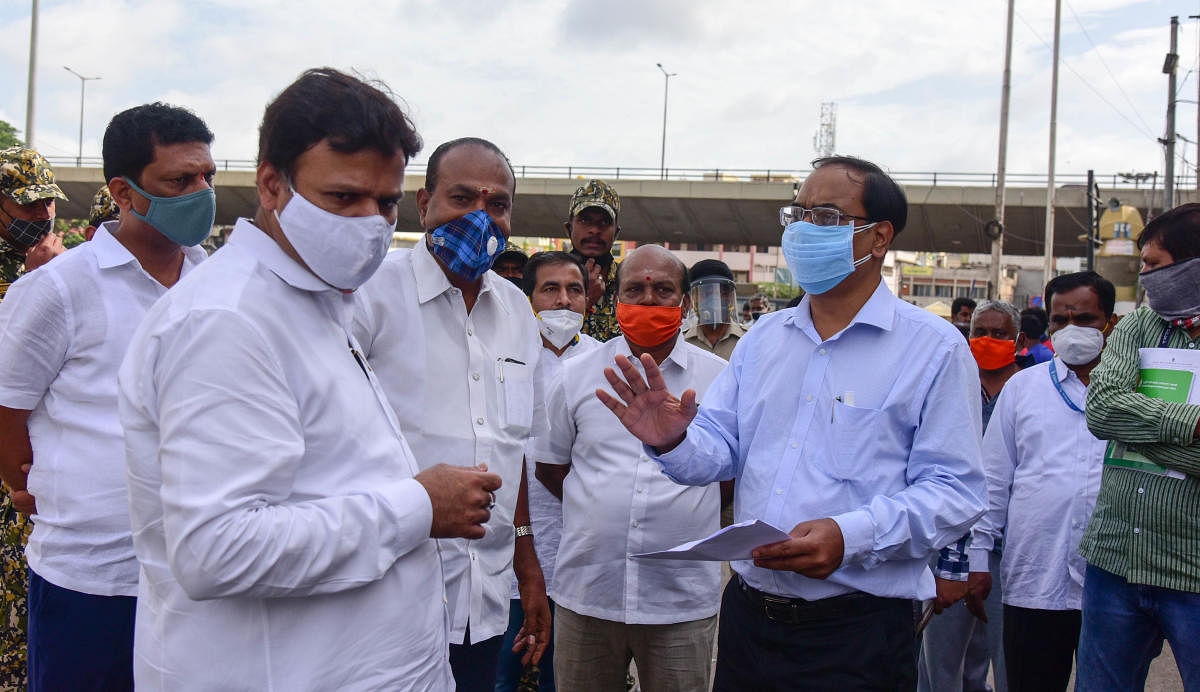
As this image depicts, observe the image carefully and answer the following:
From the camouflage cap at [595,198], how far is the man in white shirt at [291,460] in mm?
3331

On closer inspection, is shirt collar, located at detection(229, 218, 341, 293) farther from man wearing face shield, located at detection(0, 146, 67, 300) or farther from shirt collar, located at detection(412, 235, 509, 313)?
man wearing face shield, located at detection(0, 146, 67, 300)

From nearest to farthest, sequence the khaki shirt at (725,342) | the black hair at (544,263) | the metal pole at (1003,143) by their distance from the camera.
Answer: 1. the black hair at (544,263)
2. the khaki shirt at (725,342)
3. the metal pole at (1003,143)

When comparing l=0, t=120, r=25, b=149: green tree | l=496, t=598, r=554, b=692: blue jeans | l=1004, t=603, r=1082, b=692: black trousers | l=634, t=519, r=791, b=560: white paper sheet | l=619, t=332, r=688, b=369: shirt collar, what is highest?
l=0, t=120, r=25, b=149: green tree

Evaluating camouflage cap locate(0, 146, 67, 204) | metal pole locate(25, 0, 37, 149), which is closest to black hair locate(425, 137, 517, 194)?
camouflage cap locate(0, 146, 67, 204)

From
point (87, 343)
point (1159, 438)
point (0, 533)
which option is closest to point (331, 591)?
point (87, 343)

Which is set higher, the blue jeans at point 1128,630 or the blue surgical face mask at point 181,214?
the blue surgical face mask at point 181,214

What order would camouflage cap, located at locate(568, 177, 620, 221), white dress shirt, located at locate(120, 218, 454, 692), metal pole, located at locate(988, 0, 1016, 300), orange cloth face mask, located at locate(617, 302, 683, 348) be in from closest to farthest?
1. white dress shirt, located at locate(120, 218, 454, 692)
2. orange cloth face mask, located at locate(617, 302, 683, 348)
3. camouflage cap, located at locate(568, 177, 620, 221)
4. metal pole, located at locate(988, 0, 1016, 300)

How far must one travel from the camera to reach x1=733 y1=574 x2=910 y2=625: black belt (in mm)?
2684

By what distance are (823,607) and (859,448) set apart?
1.56 ft

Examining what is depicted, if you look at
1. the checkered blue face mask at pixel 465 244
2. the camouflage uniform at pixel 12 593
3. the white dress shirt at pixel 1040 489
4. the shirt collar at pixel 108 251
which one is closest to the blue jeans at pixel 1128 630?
the white dress shirt at pixel 1040 489

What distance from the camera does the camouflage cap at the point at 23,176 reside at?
165 inches

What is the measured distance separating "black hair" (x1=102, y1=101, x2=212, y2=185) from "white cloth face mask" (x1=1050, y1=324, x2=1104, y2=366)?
388 cm

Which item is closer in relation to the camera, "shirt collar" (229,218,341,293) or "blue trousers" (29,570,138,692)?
"shirt collar" (229,218,341,293)

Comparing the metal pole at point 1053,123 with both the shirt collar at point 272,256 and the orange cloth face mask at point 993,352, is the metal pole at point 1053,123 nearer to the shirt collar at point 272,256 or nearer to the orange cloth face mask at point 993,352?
the orange cloth face mask at point 993,352
